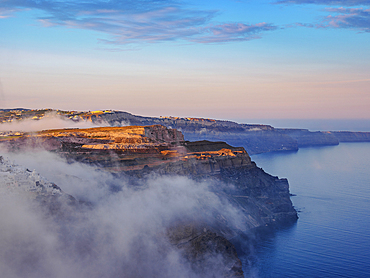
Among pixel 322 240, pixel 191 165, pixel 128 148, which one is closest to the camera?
pixel 322 240

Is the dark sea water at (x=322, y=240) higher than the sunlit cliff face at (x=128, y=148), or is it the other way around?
the sunlit cliff face at (x=128, y=148)

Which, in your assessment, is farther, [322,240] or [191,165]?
[191,165]

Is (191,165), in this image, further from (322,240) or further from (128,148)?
(322,240)

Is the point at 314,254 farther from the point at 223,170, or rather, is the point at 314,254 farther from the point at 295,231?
the point at 223,170

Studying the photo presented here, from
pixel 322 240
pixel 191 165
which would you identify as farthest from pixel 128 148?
pixel 322 240

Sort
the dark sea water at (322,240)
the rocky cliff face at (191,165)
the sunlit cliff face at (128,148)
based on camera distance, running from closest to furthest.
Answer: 1. the dark sea water at (322,240)
2. the rocky cliff face at (191,165)
3. the sunlit cliff face at (128,148)

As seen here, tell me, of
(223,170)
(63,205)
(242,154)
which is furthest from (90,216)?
(242,154)

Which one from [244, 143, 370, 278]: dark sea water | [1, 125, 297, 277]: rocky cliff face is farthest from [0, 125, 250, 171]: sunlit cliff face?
[244, 143, 370, 278]: dark sea water

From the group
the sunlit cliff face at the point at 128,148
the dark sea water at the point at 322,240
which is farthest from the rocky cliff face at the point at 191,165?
the dark sea water at the point at 322,240

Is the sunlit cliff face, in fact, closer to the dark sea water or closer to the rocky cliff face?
the rocky cliff face

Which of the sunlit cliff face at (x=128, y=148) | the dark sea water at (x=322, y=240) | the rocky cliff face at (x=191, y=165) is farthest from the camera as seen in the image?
the sunlit cliff face at (x=128, y=148)

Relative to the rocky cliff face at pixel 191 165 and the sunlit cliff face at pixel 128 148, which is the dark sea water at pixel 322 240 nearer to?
the rocky cliff face at pixel 191 165
